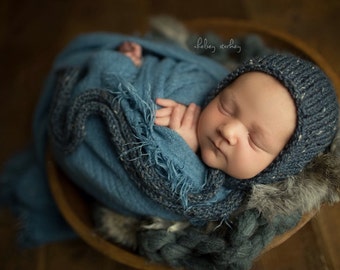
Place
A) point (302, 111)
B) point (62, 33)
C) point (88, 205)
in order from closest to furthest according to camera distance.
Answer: point (302, 111)
point (88, 205)
point (62, 33)

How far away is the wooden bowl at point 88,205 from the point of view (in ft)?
2.49

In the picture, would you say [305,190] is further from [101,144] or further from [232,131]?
[101,144]

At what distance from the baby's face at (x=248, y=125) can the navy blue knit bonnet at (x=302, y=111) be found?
0.04 ft

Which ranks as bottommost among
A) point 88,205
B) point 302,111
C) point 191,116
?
point 88,205

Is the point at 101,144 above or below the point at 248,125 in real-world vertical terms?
below

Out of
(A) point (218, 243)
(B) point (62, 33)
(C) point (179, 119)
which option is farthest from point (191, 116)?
(B) point (62, 33)

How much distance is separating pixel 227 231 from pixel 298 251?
120 millimetres

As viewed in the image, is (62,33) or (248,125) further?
(62,33)

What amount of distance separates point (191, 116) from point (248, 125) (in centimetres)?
13

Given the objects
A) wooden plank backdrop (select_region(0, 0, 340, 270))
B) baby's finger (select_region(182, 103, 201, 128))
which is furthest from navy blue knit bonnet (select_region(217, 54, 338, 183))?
wooden plank backdrop (select_region(0, 0, 340, 270))

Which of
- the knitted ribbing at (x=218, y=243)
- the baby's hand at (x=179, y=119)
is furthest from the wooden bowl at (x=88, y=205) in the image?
the baby's hand at (x=179, y=119)

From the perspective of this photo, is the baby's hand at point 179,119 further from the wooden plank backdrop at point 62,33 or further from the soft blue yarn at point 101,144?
the wooden plank backdrop at point 62,33

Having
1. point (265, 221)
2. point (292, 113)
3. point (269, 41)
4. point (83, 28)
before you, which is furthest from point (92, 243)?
point (83, 28)

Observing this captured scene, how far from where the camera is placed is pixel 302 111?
0.65 metres
